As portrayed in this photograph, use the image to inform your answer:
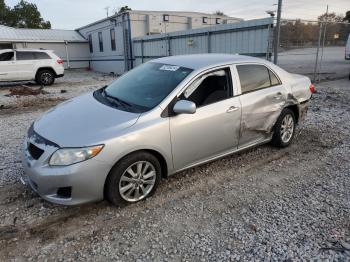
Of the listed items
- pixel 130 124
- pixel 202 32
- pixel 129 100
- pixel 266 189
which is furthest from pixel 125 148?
pixel 202 32

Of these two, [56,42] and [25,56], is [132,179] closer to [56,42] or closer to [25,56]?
[25,56]

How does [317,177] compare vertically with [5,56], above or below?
below

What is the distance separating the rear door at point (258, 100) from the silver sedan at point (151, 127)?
1 cm

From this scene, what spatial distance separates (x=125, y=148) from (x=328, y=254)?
2157 mm

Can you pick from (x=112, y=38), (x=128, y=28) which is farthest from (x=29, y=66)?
(x=112, y=38)

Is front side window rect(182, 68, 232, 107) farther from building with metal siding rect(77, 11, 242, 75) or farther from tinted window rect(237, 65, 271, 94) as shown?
building with metal siding rect(77, 11, 242, 75)

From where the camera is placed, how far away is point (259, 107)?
4312 millimetres

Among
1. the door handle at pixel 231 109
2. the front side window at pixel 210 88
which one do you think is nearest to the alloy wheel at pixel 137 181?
the front side window at pixel 210 88

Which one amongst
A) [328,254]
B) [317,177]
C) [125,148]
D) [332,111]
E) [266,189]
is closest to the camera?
[328,254]

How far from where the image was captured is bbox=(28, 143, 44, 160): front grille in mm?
3078

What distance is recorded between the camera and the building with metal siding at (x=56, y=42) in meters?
27.4

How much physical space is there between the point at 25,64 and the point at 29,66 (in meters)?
0.19

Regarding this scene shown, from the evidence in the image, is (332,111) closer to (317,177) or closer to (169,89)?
(317,177)

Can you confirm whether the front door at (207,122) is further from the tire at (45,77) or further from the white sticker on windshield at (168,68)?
the tire at (45,77)
